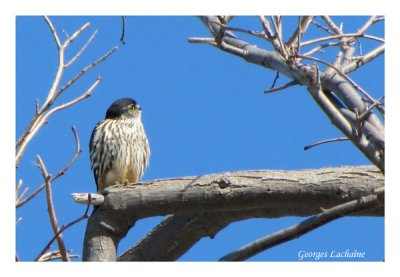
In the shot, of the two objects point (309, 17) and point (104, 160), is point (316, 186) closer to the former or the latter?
point (309, 17)

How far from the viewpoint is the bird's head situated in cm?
866

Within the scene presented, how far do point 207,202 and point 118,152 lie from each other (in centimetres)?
288

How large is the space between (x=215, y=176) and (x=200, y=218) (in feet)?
1.88

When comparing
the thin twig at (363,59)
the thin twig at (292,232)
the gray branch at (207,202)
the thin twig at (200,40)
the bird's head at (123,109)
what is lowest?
the thin twig at (292,232)

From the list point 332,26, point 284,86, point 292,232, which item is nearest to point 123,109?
point 332,26

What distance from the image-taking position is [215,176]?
536cm

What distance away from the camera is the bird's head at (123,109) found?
8664mm

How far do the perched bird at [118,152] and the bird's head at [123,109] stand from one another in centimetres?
13

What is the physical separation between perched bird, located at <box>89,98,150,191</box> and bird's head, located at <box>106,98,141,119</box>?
0.13 m

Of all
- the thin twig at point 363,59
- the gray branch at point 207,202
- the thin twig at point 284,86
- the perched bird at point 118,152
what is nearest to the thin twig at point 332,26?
the thin twig at point 363,59

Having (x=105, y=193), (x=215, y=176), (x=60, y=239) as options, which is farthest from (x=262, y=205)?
(x=60, y=239)

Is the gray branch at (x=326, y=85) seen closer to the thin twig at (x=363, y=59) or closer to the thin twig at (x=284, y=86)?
the thin twig at (x=284, y=86)

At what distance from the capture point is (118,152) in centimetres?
805

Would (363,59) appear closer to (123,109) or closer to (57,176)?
(57,176)
